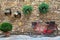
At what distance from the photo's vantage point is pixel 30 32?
451 centimetres

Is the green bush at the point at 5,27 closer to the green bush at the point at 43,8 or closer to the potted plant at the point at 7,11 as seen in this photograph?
the potted plant at the point at 7,11

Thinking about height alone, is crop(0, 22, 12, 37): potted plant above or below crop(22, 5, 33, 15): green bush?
below

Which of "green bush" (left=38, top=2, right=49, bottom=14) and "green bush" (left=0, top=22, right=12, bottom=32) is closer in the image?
"green bush" (left=0, top=22, right=12, bottom=32)

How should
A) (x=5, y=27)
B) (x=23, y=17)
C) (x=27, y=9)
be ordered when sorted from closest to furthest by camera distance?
(x=5, y=27) → (x=27, y=9) → (x=23, y=17)

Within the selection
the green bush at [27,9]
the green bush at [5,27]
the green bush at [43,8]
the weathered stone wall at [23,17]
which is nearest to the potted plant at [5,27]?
the green bush at [5,27]

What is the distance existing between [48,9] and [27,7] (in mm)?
587

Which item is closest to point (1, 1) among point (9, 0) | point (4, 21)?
point (9, 0)

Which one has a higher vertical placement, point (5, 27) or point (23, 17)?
point (23, 17)

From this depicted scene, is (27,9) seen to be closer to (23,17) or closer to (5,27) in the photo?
(23,17)

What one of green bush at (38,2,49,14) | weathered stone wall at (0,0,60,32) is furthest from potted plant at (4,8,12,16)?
green bush at (38,2,49,14)

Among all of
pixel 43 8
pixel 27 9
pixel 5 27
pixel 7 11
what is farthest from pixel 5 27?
pixel 43 8

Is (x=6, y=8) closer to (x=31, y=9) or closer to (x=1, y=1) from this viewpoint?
(x=1, y=1)

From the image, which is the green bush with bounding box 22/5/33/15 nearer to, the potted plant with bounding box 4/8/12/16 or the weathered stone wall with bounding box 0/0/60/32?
the weathered stone wall with bounding box 0/0/60/32

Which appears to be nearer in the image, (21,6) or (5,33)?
(5,33)
